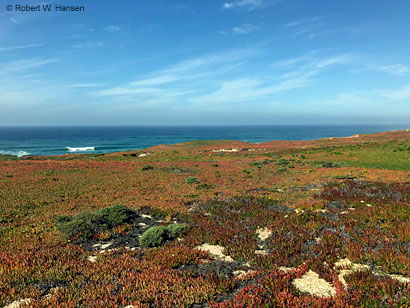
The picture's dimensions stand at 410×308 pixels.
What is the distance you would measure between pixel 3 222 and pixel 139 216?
24.0 ft

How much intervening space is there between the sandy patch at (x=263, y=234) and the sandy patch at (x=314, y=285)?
10.1ft

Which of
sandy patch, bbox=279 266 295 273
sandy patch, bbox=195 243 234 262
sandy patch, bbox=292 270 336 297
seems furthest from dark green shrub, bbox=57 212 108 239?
sandy patch, bbox=292 270 336 297

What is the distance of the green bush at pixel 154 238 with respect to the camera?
1006cm

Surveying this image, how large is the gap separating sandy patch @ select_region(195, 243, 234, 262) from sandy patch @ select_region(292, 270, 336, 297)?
249cm

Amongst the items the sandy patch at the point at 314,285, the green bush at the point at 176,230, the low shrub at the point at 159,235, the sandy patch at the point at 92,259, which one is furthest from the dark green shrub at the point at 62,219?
the sandy patch at the point at 314,285

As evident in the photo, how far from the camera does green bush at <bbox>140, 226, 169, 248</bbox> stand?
10062mm

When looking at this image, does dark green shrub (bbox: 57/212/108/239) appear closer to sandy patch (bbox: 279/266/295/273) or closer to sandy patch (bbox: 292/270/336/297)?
sandy patch (bbox: 279/266/295/273)

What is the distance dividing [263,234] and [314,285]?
421 centimetres

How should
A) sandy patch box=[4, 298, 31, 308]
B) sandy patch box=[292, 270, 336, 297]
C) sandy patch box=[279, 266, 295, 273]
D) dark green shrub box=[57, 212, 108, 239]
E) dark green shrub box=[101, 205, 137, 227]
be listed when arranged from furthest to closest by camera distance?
1. dark green shrub box=[101, 205, 137, 227]
2. dark green shrub box=[57, 212, 108, 239]
3. sandy patch box=[279, 266, 295, 273]
4. sandy patch box=[292, 270, 336, 297]
5. sandy patch box=[4, 298, 31, 308]

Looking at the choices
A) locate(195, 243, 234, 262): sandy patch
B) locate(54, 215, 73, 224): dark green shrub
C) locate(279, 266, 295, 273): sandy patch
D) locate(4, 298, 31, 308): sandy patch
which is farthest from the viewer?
locate(54, 215, 73, 224): dark green shrub

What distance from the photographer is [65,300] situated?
6.07 metres

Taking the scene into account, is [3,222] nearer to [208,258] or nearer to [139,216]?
[139,216]

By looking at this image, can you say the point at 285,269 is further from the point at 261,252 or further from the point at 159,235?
the point at 159,235

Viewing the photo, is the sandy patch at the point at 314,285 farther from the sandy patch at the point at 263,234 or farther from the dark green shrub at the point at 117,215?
the dark green shrub at the point at 117,215
